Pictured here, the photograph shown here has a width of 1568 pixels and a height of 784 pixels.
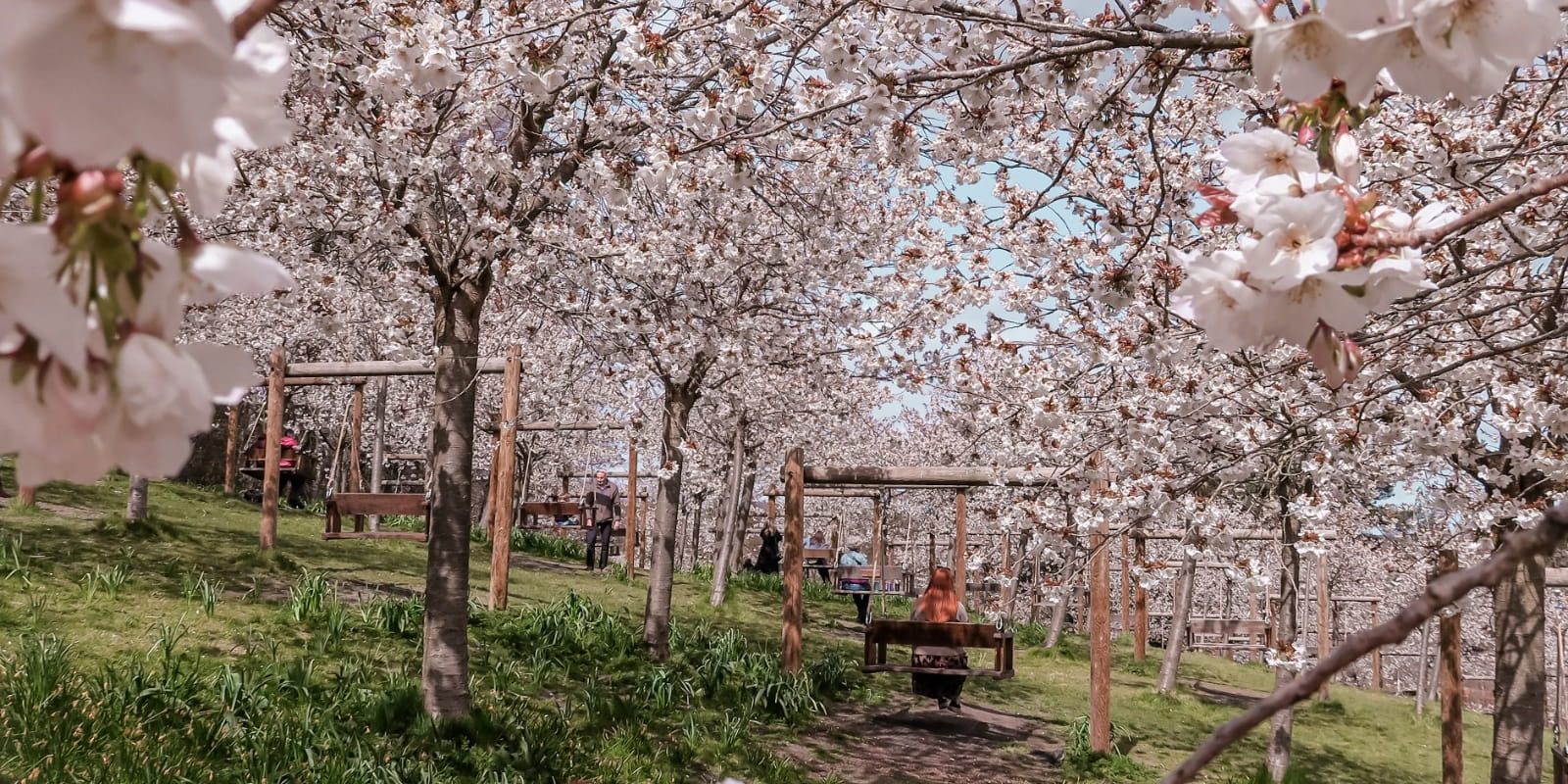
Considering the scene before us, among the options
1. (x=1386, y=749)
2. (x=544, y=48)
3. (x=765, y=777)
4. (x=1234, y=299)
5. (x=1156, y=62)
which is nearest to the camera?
(x=1234, y=299)

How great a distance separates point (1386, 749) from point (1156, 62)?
9.25 m

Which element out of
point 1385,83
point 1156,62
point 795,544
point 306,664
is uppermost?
point 1156,62

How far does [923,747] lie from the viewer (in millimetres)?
7812

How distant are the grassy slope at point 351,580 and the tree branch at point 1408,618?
226 inches

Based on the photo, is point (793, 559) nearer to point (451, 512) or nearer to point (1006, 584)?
point (1006, 584)

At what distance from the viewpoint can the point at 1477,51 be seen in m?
0.97

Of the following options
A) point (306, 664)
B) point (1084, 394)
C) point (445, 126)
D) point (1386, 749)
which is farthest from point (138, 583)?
point (1386, 749)

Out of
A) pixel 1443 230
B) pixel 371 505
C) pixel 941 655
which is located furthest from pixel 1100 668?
pixel 1443 230

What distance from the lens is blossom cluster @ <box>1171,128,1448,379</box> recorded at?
102 centimetres

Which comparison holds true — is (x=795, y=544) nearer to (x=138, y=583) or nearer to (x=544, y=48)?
(x=138, y=583)

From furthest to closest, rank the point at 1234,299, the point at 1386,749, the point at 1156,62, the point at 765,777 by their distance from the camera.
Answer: the point at 1386,749 → the point at 765,777 → the point at 1156,62 → the point at 1234,299

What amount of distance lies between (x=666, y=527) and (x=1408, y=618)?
878 cm

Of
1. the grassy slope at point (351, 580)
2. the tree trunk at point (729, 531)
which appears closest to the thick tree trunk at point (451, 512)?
the grassy slope at point (351, 580)

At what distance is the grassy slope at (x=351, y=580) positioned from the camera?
5.88m
